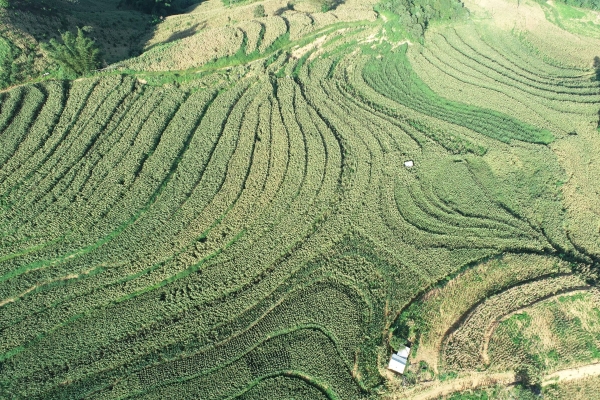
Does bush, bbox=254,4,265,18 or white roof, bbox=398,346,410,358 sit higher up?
bush, bbox=254,4,265,18

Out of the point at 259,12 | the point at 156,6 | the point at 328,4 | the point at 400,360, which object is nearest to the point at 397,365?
the point at 400,360

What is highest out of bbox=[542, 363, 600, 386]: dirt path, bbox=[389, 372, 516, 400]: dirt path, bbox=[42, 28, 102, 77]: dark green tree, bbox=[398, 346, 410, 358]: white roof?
bbox=[42, 28, 102, 77]: dark green tree

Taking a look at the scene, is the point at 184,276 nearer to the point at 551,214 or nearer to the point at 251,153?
the point at 251,153

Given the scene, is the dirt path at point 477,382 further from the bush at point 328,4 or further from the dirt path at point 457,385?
the bush at point 328,4

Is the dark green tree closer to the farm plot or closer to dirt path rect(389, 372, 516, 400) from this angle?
dirt path rect(389, 372, 516, 400)

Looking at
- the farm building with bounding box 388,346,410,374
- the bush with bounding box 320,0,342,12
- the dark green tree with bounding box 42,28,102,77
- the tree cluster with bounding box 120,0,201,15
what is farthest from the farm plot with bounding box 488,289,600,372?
the tree cluster with bounding box 120,0,201,15

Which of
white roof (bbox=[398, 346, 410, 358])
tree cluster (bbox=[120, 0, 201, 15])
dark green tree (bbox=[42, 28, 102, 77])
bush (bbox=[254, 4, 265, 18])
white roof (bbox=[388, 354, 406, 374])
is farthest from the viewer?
tree cluster (bbox=[120, 0, 201, 15])

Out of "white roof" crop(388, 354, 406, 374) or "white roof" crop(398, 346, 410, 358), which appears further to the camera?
"white roof" crop(398, 346, 410, 358)
